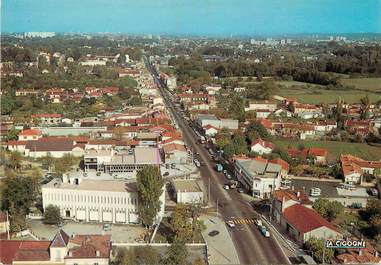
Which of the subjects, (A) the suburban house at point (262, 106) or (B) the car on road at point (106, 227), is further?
(A) the suburban house at point (262, 106)

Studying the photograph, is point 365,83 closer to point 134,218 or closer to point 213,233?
point 213,233

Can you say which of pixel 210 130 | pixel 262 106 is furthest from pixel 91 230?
pixel 262 106

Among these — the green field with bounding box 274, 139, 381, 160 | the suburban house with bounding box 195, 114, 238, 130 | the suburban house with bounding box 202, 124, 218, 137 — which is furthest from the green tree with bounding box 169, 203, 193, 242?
the suburban house with bounding box 195, 114, 238, 130

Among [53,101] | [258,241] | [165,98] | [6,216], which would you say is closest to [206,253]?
[258,241]

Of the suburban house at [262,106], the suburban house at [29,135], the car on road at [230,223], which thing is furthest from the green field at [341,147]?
the suburban house at [29,135]

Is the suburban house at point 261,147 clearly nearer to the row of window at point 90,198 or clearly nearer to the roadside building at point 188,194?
the roadside building at point 188,194

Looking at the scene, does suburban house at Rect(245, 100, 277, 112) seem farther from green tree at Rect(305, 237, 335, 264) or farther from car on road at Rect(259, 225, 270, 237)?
green tree at Rect(305, 237, 335, 264)
